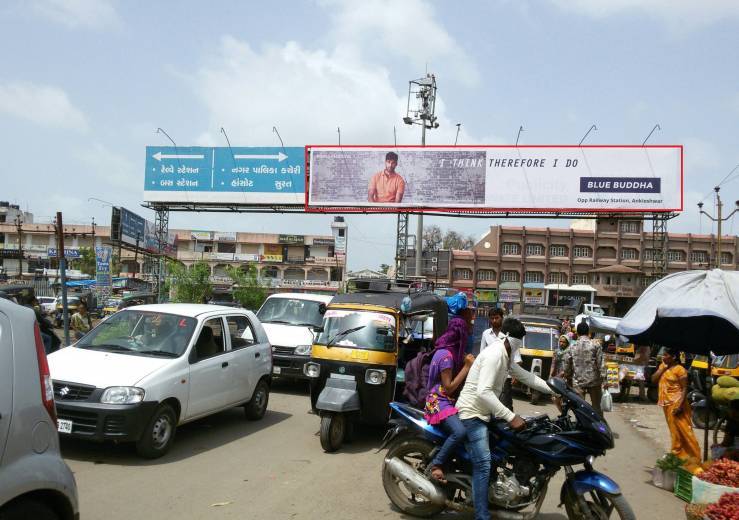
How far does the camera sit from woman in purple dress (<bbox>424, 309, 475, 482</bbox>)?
521 cm

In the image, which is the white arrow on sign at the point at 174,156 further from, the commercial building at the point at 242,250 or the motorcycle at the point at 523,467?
the commercial building at the point at 242,250

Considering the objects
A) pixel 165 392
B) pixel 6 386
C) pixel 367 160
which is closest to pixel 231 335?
pixel 165 392

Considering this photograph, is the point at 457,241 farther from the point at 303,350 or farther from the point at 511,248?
the point at 303,350

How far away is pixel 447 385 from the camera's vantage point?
5488 mm

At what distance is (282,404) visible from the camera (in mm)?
11297

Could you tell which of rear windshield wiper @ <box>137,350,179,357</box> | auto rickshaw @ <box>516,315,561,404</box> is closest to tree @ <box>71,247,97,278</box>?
auto rickshaw @ <box>516,315,561,404</box>

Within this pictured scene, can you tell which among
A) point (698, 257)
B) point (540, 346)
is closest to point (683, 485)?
point (540, 346)

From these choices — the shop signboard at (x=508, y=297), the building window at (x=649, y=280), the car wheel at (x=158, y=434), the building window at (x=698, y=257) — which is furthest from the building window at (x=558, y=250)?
the car wheel at (x=158, y=434)

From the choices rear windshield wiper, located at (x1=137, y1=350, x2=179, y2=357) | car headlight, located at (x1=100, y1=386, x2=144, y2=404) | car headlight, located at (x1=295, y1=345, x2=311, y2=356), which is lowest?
car headlight, located at (x1=295, y1=345, x2=311, y2=356)

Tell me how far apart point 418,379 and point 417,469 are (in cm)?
146

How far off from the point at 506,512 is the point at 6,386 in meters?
3.85

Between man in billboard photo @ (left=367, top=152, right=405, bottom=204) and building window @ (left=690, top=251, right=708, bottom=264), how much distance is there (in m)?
62.6

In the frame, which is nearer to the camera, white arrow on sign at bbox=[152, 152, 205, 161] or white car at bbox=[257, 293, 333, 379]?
white car at bbox=[257, 293, 333, 379]

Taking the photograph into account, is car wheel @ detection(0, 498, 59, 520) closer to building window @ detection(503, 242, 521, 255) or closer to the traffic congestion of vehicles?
the traffic congestion of vehicles
